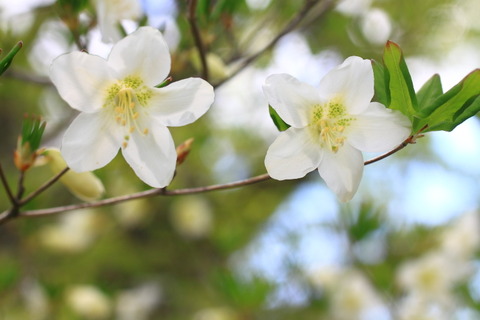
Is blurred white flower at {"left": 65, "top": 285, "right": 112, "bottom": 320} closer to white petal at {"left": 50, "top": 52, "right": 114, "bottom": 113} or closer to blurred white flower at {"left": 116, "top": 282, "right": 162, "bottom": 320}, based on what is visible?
blurred white flower at {"left": 116, "top": 282, "right": 162, "bottom": 320}

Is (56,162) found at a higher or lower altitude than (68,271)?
higher

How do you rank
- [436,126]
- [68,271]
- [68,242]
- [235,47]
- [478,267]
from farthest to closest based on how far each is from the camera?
[68,271]
[68,242]
[478,267]
[235,47]
[436,126]

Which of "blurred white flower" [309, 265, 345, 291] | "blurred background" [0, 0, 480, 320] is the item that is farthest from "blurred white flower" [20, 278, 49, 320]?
"blurred white flower" [309, 265, 345, 291]

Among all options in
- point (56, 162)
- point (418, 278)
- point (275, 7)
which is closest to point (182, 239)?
point (418, 278)

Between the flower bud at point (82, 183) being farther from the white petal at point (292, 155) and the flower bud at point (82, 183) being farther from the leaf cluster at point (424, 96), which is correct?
the leaf cluster at point (424, 96)

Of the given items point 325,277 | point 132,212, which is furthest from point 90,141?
point 132,212

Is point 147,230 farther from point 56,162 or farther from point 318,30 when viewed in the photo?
point 56,162
